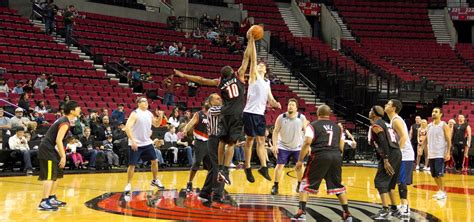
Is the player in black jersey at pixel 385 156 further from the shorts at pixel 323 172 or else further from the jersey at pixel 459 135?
the jersey at pixel 459 135

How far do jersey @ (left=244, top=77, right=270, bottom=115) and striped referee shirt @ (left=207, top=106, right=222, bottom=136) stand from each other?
493mm

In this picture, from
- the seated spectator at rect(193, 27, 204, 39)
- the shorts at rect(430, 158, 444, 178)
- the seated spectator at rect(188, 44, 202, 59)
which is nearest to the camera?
the shorts at rect(430, 158, 444, 178)

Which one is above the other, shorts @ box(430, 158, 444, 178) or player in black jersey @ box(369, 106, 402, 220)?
player in black jersey @ box(369, 106, 402, 220)

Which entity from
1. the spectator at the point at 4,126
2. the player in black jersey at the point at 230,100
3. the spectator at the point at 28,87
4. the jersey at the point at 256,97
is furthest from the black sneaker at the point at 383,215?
the spectator at the point at 28,87

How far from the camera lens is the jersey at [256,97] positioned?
12.0m

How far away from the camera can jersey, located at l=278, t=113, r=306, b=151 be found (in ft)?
45.4

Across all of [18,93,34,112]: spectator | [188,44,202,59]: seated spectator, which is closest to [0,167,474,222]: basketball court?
[18,93,34,112]: spectator

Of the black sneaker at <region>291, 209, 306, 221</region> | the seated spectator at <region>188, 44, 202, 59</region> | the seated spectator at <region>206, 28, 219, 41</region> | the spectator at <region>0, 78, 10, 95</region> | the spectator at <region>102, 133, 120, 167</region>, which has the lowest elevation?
the spectator at <region>102, 133, 120, 167</region>

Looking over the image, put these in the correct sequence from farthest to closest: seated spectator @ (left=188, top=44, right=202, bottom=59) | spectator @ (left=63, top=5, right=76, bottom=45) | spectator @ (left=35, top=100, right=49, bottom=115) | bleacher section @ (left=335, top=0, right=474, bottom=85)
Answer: bleacher section @ (left=335, top=0, right=474, bottom=85) → seated spectator @ (left=188, top=44, right=202, bottom=59) → spectator @ (left=63, top=5, right=76, bottom=45) → spectator @ (left=35, top=100, right=49, bottom=115)

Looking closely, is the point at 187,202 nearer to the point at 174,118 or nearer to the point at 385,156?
the point at 385,156

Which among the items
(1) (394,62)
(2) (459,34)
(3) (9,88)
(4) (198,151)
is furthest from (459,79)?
(4) (198,151)

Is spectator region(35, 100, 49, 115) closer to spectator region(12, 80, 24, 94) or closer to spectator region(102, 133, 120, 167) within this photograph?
spectator region(12, 80, 24, 94)

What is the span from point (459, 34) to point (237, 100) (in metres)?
35.1

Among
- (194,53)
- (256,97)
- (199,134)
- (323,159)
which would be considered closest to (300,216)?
(323,159)
